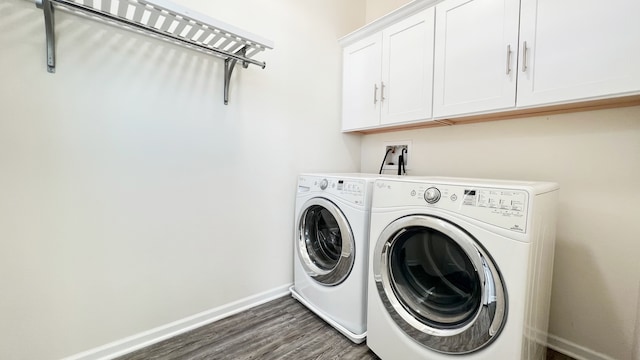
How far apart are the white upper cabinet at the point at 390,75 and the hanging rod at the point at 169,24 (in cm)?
90

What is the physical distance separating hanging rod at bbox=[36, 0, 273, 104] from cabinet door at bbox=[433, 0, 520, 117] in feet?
3.41

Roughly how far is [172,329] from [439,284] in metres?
1.48

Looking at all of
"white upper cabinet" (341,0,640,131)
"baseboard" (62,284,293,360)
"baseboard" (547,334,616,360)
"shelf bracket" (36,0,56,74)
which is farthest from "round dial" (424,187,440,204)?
"shelf bracket" (36,0,56,74)

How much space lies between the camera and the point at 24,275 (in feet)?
3.50

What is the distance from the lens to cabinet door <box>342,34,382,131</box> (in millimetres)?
1895

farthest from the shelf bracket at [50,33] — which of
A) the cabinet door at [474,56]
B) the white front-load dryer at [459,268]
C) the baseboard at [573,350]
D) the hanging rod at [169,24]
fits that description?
the baseboard at [573,350]

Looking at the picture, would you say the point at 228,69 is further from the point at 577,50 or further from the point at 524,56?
the point at 577,50

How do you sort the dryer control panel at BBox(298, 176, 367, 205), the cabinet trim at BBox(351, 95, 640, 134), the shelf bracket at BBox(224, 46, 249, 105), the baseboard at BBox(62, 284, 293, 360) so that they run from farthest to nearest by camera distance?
the shelf bracket at BBox(224, 46, 249, 105)
the dryer control panel at BBox(298, 176, 367, 205)
the baseboard at BBox(62, 284, 293, 360)
the cabinet trim at BBox(351, 95, 640, 134)

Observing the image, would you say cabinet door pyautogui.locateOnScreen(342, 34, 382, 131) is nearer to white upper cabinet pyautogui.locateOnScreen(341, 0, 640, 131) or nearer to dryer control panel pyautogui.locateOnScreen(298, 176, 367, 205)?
white upper cabinet pyautogui.locateOnScreen(341, 0, 640, 131)

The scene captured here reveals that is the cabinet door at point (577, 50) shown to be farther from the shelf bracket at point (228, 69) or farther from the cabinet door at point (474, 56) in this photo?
the shelf bracket at point (228, 69)

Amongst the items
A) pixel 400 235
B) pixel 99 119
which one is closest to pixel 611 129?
pixel 400 235

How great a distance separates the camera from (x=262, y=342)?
4.59 feet

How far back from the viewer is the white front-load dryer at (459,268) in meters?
0.86

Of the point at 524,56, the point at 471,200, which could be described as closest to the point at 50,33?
the point at 471,200
